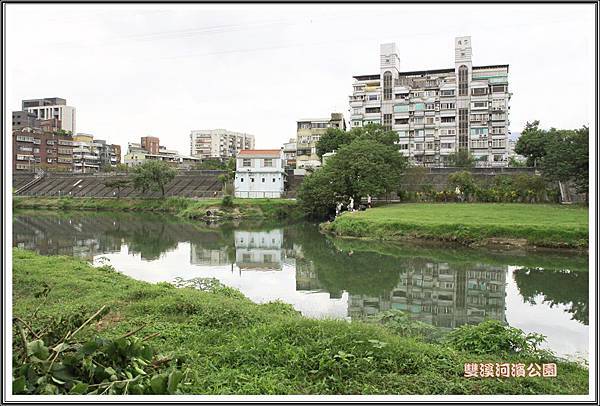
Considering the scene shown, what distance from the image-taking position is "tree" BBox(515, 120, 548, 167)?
41.0m

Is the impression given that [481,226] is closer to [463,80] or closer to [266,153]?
[266,153]

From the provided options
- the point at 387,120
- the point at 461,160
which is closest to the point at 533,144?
the point at 461,160

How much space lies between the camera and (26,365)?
390 cm

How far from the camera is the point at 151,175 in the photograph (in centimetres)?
4512

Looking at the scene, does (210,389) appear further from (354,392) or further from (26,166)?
(26,166)

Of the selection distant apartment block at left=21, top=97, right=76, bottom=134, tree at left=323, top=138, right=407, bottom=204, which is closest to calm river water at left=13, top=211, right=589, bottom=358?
tree at left=323, top=138, right=407, bottom=204

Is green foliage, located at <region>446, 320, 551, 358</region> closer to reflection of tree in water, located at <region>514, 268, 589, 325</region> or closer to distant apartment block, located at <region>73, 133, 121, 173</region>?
reflection of tree in water, located at <region>514, 268, 589, 325</region>

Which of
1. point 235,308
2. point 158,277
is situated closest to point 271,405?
point 235,308

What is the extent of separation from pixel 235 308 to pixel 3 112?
15.0ft

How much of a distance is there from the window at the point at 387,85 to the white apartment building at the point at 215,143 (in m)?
50.8

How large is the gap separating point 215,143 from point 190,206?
210ft

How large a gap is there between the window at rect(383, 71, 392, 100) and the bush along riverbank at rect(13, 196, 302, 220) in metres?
22.0

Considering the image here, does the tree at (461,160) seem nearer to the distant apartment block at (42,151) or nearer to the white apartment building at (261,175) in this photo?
the white apartment building at (261,175)

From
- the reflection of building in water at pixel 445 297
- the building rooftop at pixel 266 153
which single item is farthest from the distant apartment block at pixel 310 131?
the reflection of building in water at pixel 445 297
